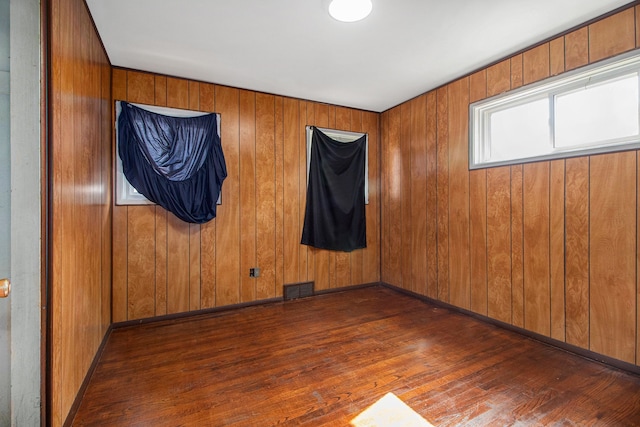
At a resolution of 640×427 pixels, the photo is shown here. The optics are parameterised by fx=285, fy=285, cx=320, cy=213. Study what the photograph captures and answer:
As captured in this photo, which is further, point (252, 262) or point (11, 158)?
point (252, 262)

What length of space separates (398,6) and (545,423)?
274 centimetres

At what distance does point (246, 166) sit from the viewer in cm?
345

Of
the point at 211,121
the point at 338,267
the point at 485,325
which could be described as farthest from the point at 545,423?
the point at 211,121

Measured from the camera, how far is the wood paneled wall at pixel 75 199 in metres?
1.40

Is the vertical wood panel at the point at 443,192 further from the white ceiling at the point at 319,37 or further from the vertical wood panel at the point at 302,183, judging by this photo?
the vertical wood panel at the point at 302,183

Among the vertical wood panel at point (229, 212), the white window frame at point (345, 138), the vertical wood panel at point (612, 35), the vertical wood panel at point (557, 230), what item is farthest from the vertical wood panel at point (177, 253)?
the vertical wood panel at point (612, 35)

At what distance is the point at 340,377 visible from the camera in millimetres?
2002

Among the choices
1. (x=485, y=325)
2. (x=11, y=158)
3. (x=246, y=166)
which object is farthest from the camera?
(x=246, y=166)

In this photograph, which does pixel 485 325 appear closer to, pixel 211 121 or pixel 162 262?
pixel 162 262

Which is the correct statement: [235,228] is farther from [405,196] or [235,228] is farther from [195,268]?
[405,196]

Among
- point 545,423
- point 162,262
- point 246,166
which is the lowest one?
point 545,423

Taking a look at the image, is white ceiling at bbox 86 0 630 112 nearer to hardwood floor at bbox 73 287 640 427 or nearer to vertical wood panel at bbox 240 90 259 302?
vertical wood panel at bbox 240 90 259 302

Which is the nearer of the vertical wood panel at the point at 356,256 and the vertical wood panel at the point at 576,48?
the vertical wood panel at the point at 576,48

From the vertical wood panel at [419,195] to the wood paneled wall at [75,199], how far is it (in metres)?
3.38
